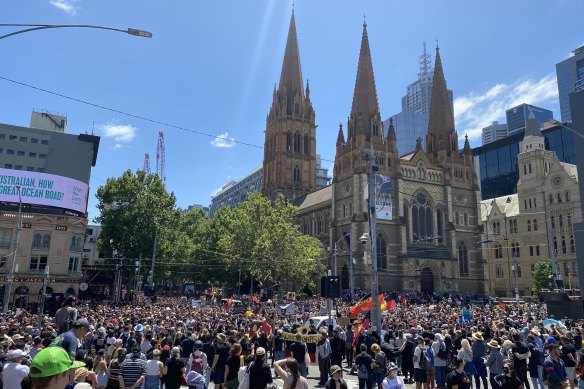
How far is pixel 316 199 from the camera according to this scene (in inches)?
3071

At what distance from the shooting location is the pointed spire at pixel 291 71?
89.6 m

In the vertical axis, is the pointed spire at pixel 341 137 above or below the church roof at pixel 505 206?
above

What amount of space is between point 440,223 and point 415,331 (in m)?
52.6

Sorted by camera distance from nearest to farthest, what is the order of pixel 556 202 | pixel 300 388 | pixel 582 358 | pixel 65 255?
1. pixel 300 388
2. pixel 582 358
3. pixel 65 255
4. pixel 556 202

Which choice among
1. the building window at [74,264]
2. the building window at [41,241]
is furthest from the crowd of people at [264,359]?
the building window at [74,264]

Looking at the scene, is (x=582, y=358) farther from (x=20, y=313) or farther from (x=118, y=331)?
(x=20, y=313)

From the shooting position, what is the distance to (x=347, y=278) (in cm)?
6138

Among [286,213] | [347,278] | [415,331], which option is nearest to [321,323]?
[415,331]

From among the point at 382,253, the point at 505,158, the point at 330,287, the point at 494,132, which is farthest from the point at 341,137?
the point at 494,132

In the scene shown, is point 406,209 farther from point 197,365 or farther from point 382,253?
point 197,365

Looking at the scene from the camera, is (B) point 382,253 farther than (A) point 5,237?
Yes

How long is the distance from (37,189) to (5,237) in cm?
554

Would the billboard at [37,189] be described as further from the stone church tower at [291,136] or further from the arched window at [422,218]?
the stone church tower at [291,136]

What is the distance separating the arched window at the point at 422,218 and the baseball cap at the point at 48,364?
61.8 metres
